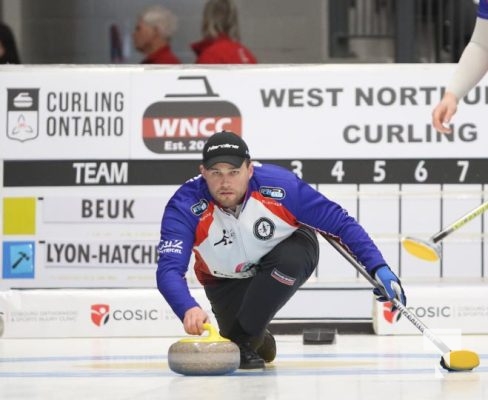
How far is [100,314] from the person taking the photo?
8.42 meters

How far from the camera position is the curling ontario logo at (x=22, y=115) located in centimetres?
847

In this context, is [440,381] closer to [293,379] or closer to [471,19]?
[293,379]

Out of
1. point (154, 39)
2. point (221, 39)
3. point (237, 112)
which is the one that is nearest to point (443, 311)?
point (237, 112)

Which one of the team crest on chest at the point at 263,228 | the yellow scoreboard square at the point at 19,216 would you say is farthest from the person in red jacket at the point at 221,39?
the team crest on chest at the point at 263,228

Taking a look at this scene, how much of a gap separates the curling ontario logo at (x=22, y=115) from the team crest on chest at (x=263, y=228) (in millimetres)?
2559

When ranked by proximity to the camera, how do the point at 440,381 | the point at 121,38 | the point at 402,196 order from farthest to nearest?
1. the point at 121,38
2. the point at 402,196
3. the point at 440,381

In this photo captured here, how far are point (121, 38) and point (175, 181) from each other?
4538mm

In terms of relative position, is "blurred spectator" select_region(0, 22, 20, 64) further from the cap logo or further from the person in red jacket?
the cap logo

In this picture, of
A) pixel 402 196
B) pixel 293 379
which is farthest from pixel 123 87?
pixel 293 379

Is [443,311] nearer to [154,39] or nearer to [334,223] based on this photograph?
[334,223]

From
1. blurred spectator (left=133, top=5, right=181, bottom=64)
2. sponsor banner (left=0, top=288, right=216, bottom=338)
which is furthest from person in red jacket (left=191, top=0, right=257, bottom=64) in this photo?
sponsor banner (left=0, top=288, right=216, bottom=338)

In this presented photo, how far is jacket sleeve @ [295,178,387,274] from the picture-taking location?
6062 mm

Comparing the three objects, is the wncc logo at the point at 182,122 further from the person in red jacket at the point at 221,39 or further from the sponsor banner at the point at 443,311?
the sponsor banner at the point at 443,311

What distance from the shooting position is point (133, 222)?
8.48 metres
